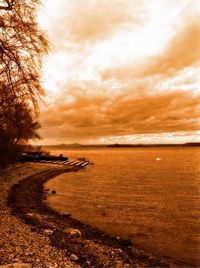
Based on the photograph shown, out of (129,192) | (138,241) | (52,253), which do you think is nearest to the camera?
(52,253)

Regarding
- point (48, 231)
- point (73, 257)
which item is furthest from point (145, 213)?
point (73, 257)

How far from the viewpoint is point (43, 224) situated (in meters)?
13.8

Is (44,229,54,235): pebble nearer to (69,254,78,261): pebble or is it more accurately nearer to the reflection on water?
(69,254,78,261): pebble

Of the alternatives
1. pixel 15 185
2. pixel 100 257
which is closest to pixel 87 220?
pixel 100 257

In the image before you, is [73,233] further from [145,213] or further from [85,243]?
[145,213]

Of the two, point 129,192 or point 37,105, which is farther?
point 129,192

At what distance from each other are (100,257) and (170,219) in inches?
320

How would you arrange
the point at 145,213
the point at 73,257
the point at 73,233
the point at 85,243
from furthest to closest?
the point at 145,213, the point at 73,233, the point at 85,243, the point at 73,257

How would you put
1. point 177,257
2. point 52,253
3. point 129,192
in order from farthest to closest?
1. point 129,192
2. point 177,257
3. point 52,253

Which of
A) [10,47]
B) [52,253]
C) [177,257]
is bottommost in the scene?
[177,257]

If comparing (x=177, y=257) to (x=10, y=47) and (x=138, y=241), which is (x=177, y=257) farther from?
(x=10, y=47)

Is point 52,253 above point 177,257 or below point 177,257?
above

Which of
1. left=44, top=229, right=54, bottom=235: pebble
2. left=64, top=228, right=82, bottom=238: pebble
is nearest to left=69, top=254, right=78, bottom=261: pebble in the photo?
left=64, top=228, right=82, bottom=238: pebble

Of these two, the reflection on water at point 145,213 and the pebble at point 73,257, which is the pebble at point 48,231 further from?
the reflection on water at point 145,213
